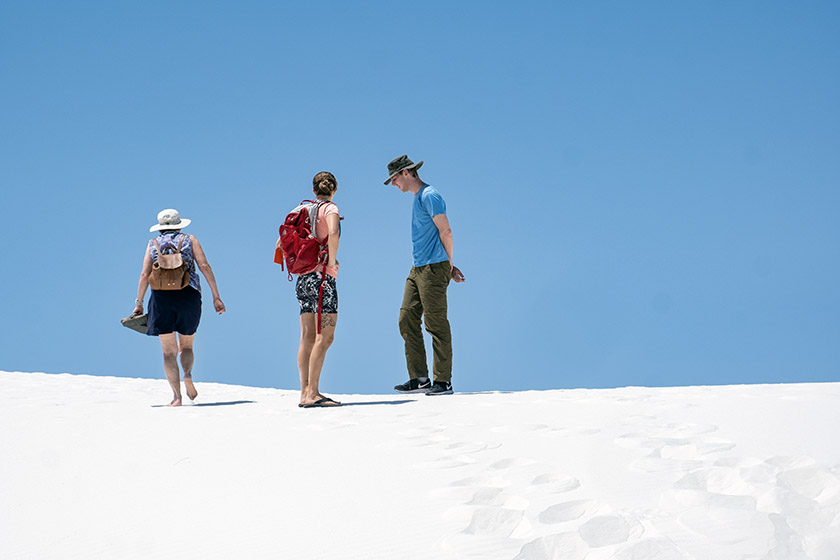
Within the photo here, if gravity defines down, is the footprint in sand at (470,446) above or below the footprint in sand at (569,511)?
above

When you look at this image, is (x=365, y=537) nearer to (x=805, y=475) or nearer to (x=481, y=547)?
(x=481, y=547)

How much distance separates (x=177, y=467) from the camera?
3969 millimetres

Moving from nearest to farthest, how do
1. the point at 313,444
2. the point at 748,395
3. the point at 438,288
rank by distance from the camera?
1. the point at 313,444
2. the point at 748,395
3. the point at 438,288

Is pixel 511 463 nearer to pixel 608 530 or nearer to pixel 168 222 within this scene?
pixel 608 530

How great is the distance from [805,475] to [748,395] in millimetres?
2637

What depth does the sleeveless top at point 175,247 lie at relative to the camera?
6.76 meters

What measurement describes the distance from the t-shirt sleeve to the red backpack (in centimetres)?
115

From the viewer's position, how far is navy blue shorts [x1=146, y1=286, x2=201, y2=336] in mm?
6836

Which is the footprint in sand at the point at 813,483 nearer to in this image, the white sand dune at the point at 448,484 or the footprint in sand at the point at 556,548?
the white sand dune at the point at 448,484

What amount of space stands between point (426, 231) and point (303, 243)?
1.46 meters

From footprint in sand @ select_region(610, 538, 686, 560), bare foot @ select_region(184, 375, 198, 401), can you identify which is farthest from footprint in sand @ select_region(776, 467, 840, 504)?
bare foot @ select_region(184, 375, 198, 401)

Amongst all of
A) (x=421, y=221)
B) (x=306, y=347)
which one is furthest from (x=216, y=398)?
(x=421, y=221)

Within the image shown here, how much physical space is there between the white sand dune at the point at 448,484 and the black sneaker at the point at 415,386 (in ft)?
5.97

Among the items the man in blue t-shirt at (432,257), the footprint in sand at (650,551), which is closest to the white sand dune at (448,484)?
the footprint in sand at (650,551)
